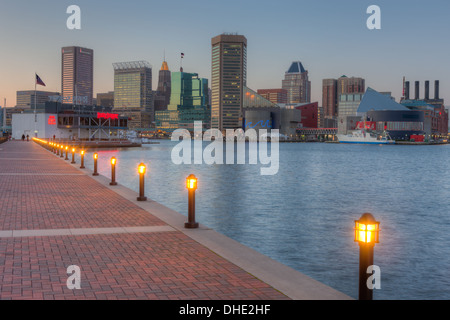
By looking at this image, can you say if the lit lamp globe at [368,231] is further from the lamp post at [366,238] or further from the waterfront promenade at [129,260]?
the waterfront promenade at [129,260]

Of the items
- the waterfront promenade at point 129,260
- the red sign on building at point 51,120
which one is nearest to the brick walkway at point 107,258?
the waterfront promenade at point 129,260

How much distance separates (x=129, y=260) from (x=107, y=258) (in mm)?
426

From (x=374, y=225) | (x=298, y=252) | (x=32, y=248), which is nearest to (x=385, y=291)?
(x=298, y=252)

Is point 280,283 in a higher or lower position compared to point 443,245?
higher

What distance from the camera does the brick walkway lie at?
21.3 feet

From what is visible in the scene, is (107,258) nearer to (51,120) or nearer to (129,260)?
(129,260)

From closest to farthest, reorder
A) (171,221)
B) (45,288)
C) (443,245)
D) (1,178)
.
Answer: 1. (45,288)
2. (171,221)
3. (443,245)
4. (1,178)

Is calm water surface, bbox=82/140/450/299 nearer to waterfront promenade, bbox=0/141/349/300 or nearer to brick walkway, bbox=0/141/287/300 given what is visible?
waterfront promenade, bbox=0/141/349/300

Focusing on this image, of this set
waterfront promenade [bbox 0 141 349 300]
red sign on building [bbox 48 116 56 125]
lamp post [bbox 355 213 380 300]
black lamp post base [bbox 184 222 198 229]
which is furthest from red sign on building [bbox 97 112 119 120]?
lamp post [bbox 355 213 380 300]

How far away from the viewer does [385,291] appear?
9.58 m

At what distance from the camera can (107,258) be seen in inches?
324

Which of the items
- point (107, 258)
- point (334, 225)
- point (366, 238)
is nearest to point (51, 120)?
point (334, 225)
